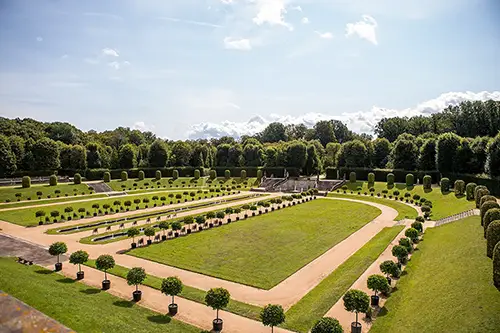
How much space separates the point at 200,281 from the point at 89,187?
4876 centimetres

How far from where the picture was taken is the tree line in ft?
197

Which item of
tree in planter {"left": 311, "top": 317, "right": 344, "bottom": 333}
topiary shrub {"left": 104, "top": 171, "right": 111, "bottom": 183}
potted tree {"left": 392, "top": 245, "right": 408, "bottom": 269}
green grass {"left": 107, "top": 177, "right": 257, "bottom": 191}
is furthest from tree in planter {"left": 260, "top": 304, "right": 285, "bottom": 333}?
topiary shrub {"left": 104, "top": 171, "right": 111, "bottom": 183}

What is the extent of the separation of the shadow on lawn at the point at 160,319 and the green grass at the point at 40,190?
43089 mm

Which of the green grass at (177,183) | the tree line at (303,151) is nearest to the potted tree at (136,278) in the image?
the tree line at (303,151)

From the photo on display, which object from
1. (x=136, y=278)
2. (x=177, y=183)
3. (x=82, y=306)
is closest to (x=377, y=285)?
(x=136, y=278)

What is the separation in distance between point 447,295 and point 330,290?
19.5 feet

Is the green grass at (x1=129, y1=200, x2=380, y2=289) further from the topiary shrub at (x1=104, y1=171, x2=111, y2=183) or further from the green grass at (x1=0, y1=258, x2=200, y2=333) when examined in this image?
the topiary shrub at (x1=104, y1=171, x2=111, y2=183)

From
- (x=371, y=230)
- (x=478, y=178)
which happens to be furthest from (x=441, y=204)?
(x=371, y=230)

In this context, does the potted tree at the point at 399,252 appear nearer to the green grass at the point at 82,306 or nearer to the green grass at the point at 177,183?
the green grass at the point at 82,306

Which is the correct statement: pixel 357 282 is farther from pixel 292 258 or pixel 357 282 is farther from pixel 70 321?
pixel 70 321

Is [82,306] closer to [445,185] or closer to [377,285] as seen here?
[377,285]

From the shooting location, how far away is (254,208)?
140ft

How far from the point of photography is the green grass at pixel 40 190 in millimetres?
52031

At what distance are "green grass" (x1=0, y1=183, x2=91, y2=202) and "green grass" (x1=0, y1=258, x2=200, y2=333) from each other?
36621 millimetres
